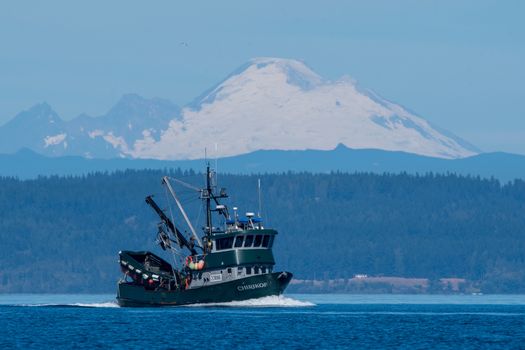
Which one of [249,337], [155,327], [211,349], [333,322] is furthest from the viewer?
[333,322]

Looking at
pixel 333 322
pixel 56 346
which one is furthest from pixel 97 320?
pixel 56 346

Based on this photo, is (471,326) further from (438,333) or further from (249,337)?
(249,337)

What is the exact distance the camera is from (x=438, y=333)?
180m

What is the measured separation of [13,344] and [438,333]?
43229mm

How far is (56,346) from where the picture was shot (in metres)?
160

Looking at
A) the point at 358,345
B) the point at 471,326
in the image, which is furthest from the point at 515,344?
Answer: the point at 471,326

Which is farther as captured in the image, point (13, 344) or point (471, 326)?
point (471, 326)

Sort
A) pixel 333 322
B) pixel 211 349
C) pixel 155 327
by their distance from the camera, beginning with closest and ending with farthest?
1. pixel 211 349
2. pixel 155 327
3. pixel 333 322

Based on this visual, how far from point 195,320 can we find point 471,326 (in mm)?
29048

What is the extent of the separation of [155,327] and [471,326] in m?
34.4

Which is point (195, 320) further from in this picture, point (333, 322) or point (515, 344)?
point (515, 344)

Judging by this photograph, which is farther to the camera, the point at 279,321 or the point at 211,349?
the point at 279,321

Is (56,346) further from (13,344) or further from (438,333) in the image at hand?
(438,333)

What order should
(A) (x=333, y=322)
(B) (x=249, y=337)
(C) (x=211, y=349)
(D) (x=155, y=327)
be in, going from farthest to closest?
(A) (x=333, y=322), (D) (x=155, y=327), (B) (x=249, y=337), (C) (x=211, y=349)
